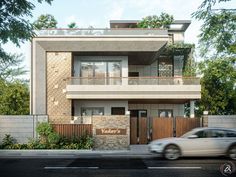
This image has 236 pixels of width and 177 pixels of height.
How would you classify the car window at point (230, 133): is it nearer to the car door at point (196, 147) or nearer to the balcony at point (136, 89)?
the car door at point (196, 147)

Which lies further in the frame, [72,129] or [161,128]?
[161,128]

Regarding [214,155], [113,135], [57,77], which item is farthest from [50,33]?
[214,155]

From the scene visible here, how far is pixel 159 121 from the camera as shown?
29.5 metres

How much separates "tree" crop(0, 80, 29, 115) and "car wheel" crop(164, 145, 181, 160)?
22049 millimetres

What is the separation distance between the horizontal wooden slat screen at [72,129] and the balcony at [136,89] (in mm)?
5117

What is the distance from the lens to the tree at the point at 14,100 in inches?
1553

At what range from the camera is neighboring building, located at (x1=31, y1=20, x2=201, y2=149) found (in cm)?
3253

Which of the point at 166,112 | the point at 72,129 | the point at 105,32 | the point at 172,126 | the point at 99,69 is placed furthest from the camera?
the point at 166,112

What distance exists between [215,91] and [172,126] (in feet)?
34.0

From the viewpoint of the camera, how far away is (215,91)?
38188mm

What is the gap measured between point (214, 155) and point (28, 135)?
12.7 metres

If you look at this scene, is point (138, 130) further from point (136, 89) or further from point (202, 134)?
point (202, 134)

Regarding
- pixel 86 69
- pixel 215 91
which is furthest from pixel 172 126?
pixel 215 91

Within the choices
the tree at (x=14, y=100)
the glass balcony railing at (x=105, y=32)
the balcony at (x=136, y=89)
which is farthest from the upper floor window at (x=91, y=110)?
the tree at (x=14, y=100)
